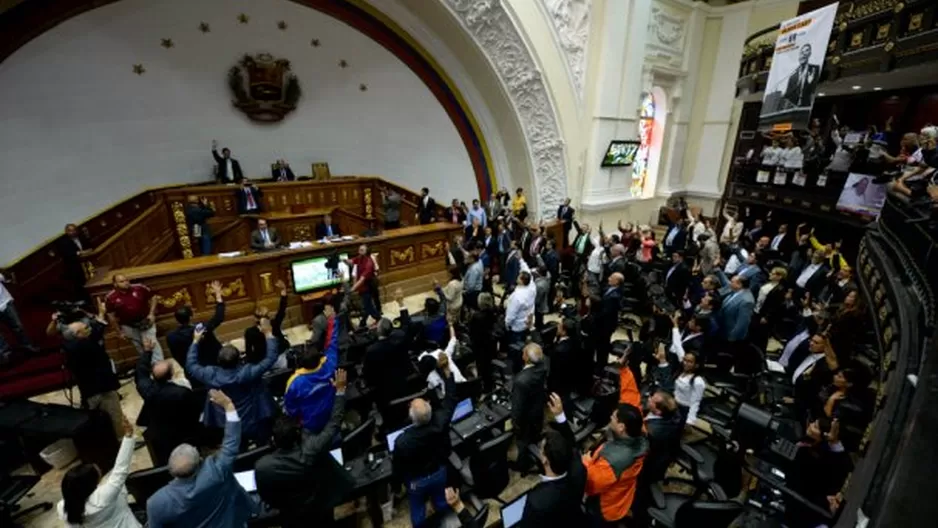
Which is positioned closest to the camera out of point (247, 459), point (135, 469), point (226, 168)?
point (247, 459)

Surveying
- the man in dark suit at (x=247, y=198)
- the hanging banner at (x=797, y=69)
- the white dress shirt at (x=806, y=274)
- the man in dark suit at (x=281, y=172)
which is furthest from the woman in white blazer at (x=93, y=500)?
the man in dark suit at (x=281, y=172)

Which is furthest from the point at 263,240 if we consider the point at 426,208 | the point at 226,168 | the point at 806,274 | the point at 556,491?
the point at 806,274

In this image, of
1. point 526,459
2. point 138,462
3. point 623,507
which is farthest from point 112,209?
point 623,507

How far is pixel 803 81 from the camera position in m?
6.05

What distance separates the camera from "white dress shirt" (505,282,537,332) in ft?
16.1

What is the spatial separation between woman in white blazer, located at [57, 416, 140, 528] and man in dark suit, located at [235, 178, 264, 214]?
8010 mm

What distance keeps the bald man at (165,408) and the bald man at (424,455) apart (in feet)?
5.56

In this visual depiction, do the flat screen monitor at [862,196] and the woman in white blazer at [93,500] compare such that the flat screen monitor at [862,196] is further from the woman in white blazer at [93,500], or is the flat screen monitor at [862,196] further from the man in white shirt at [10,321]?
the man in white shirt at [10,321]

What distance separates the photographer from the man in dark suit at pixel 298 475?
2.30 meters

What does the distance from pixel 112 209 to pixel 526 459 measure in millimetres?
9311

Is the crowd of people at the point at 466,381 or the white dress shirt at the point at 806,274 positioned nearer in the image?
the crowd of people at the point at 466,381

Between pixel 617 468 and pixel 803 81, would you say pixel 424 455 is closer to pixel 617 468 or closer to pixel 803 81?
pixel 617 468

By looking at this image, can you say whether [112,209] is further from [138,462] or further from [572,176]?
[572,176]

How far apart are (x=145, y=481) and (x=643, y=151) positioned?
1543 cm
